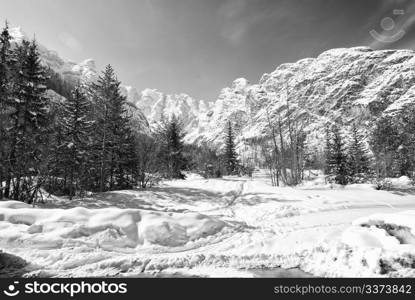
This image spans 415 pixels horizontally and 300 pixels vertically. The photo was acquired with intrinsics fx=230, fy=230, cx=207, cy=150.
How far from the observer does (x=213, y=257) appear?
657cm

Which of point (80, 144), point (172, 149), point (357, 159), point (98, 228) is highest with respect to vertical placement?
point (172, 149)

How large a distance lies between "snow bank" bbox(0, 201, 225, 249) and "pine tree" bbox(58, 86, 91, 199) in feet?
38.2

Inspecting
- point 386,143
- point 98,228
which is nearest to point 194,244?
point 98,228

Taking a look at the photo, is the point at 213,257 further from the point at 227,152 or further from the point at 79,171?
the point at 227,152

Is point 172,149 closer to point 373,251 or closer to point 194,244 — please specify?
point 194,244

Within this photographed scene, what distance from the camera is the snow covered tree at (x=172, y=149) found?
103 ft

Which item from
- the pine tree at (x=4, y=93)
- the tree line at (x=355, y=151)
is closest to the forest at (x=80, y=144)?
the pine tree at (x=4, y=93)

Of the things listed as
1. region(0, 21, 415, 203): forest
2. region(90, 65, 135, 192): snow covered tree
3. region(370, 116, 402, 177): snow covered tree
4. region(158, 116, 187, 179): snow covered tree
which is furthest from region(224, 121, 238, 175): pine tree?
region(90, 65, 135, 192): snow covered tree

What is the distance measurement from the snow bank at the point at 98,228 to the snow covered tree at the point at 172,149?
22.6 meters

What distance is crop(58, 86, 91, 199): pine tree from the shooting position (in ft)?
63.7

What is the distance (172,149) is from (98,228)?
2551 cm

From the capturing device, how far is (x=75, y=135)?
1991 centimetres

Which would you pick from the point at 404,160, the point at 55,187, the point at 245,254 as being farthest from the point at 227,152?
the point at 245,254

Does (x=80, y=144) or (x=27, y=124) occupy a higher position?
(x=27, y=124)
